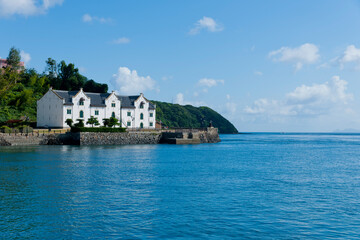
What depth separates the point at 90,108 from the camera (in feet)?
314

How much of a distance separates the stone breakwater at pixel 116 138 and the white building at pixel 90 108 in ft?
29.5

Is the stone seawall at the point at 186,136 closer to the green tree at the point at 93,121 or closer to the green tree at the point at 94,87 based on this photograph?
the green tree at the point at 93,121

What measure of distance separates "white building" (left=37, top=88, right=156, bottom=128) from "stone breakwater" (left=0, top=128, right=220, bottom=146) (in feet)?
29.5

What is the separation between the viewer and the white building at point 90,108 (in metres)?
91.4

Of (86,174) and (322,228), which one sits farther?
(86,174)

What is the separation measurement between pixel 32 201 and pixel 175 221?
1057 centimetres

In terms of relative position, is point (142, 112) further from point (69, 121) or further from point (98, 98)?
point (69, 121)

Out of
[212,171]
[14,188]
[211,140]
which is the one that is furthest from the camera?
[211,140]

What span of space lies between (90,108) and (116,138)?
40.1 ft

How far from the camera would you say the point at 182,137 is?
9975cm

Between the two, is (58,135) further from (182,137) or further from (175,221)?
(175,221)

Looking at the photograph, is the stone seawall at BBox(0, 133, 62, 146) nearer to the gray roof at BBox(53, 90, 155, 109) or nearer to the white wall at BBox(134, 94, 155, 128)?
the gray roof at BBox(53, 90, 155, 109)

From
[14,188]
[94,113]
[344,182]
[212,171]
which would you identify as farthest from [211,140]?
[14,188]

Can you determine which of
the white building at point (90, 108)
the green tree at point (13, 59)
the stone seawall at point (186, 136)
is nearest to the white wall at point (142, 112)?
the white building at point (90, 108)
